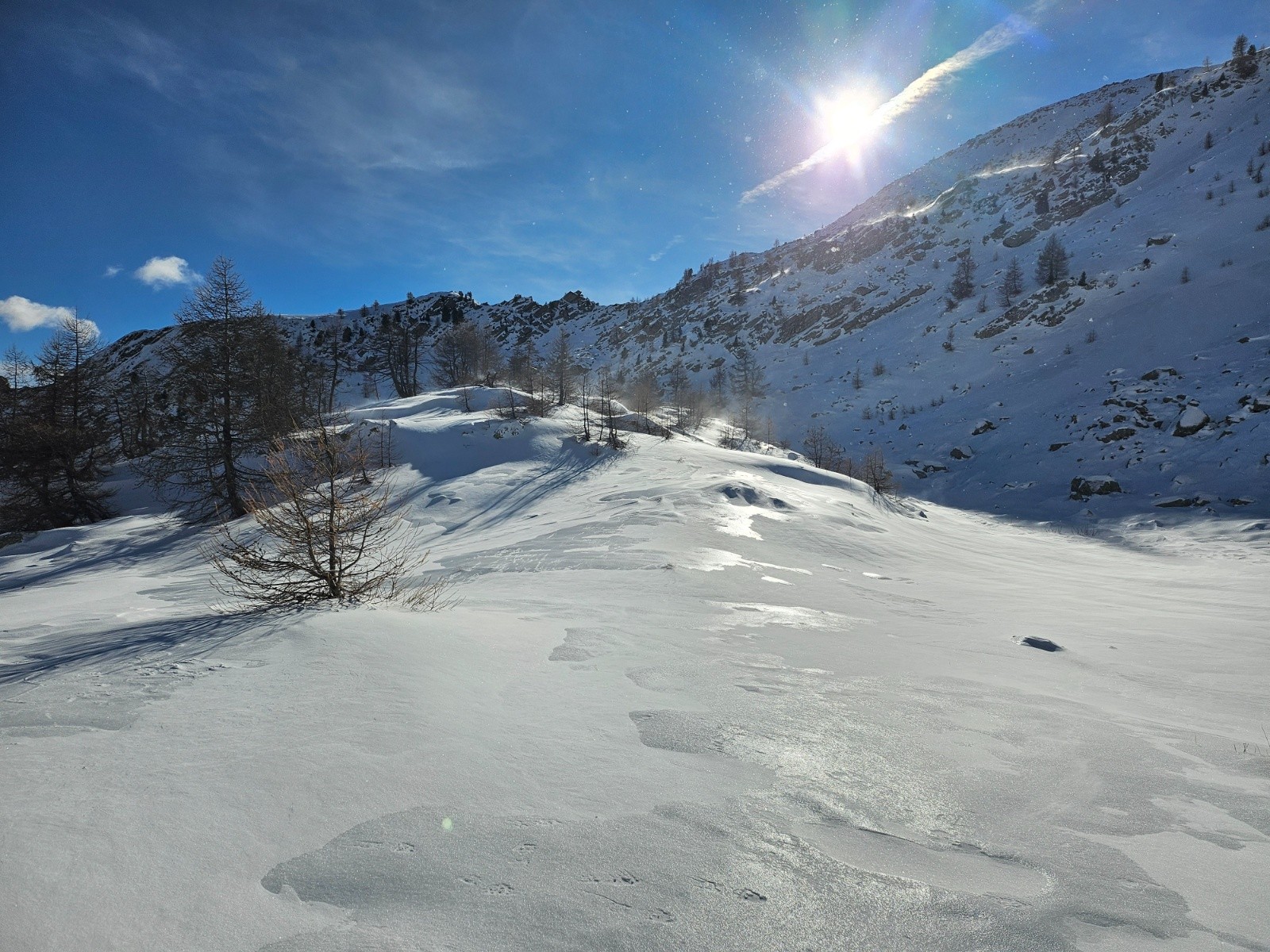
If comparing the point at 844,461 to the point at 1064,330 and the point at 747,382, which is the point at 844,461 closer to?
the point at 1064,330

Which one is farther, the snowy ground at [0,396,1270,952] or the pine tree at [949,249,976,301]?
the pine tree at [949,249,976,301]

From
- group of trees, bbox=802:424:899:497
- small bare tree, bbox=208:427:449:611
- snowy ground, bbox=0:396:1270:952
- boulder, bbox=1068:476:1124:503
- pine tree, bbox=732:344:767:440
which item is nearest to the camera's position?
snowy ground, bbox=0:396:1270:952

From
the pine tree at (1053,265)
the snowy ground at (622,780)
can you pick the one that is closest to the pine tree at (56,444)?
the snowy ground at (622,780)

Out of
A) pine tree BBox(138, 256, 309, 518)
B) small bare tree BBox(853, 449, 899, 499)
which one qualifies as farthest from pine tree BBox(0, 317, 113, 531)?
small bare tree BBox(853, 449, 899, 499)

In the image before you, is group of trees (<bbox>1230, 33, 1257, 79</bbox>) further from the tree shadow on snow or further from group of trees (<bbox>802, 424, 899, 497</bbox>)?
the tree shadow on snow

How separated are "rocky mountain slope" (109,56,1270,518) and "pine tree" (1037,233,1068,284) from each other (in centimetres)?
84

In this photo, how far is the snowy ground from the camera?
1.72m

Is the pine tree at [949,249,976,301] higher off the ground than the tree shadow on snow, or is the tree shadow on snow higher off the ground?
the pine tree at [949,249,976,301]

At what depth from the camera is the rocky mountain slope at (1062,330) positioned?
2230 cm

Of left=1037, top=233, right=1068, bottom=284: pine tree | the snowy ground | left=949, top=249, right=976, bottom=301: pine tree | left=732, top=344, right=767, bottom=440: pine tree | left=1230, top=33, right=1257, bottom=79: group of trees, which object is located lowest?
the snowy ground

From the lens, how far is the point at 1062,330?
34.0 metres

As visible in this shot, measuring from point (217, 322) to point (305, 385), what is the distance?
13193mm

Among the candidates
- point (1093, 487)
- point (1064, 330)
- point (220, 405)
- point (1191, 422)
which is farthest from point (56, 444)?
point (1064, 330)

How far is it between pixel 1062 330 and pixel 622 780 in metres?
43.7
